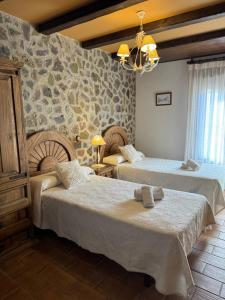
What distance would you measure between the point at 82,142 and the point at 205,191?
2126 millimetres

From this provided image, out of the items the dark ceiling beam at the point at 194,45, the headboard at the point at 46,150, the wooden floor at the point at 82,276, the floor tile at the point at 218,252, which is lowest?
the wooden floor at the point at 82,276

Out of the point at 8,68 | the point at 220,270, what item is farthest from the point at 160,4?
the point at 220,270

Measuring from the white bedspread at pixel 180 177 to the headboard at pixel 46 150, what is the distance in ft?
3.58

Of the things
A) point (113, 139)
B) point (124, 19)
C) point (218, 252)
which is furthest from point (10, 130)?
point (218, 252)

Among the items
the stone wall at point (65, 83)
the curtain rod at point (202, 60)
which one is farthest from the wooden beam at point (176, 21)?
the curtain rod at point (202, 60)

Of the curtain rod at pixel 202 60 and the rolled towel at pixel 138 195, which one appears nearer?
the rolled towel at pixel 138 195

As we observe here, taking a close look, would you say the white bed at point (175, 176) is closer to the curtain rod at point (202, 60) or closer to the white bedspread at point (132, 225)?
the white bedspread at point (132, 225)

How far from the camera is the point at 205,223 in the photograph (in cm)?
232

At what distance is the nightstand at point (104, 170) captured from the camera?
3.53 meters

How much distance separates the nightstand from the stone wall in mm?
295

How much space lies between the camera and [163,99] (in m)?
4.70

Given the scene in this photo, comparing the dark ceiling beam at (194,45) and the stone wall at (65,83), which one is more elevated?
the dark ceiling beam at (194,45)

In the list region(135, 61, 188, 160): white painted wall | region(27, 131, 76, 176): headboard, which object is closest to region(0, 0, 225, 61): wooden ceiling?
region(135, 61, 188, 160): white painted wall

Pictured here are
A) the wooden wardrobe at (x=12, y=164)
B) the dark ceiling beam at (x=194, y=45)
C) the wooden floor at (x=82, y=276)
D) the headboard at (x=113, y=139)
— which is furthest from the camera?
the headboard at (x=113, y=139)
